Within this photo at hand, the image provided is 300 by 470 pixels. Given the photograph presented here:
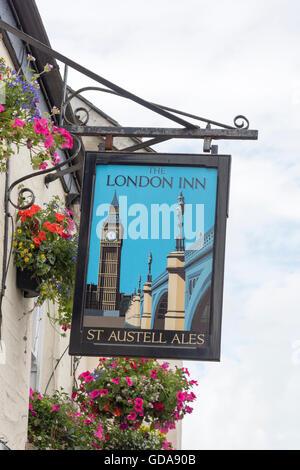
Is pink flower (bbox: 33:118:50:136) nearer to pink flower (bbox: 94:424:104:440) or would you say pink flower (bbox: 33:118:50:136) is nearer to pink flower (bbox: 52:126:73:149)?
pink flower (bbox: 52:126:73:149)

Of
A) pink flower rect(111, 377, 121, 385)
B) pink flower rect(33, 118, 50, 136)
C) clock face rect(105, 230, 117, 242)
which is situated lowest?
pink flower rect(111, 377, 121, 385)

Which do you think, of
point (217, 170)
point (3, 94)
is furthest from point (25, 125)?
point (217, 170)

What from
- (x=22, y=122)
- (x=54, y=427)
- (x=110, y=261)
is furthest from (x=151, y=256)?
(x=54, y=427)

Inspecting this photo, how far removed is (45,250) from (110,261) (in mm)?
864

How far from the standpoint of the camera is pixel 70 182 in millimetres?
11336

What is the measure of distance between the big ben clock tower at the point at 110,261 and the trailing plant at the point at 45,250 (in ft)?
2.40

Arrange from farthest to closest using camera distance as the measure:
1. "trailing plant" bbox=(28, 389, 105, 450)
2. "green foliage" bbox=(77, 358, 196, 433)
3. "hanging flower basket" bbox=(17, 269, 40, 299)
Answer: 1. "green foliage" bbox=(77, 358, 196, 433)
2. "trailing plant" bbox=(28, 389, 105, 450)
3. "hanging flower basket" bbox=(17, 269, 40, 299)

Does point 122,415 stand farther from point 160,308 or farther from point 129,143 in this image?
point 129,143

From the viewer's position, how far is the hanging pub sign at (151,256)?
6688mm

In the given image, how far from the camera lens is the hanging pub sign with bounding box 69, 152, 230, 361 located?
263 inches

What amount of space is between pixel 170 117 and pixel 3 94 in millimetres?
1366

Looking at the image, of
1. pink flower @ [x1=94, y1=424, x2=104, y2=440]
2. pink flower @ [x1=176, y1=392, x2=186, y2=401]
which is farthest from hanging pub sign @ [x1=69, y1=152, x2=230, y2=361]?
pink flower @ [x1=176, y1=392, x2=186, y2=401]

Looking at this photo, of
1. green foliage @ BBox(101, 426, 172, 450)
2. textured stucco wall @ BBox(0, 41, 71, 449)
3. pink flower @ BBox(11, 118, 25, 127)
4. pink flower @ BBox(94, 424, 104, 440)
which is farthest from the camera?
green foliage @ BBox(101, 426, 172, 450)

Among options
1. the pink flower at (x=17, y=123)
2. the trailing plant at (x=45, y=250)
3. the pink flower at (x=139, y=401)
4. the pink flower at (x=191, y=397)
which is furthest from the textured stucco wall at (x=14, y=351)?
the pink flower at (x=191, y=397)
